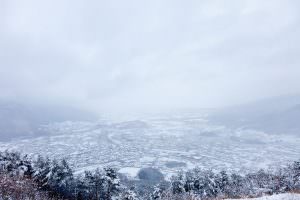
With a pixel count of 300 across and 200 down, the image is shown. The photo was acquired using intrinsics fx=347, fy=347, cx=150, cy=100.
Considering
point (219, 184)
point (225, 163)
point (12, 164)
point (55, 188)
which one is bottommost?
point (225, 163)

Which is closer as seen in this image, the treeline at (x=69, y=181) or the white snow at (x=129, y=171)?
the treeline at (x=69, y=181)

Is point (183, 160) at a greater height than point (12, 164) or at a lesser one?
lesser

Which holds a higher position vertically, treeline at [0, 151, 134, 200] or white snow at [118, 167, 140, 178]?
treeline at [0, 151, 134, 200]

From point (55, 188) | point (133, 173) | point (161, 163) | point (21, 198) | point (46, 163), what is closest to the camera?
point (21, 198)

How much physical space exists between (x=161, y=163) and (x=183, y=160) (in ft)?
61.9

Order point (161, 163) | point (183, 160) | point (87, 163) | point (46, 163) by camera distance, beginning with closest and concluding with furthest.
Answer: point (46, 163)
point (87, 163)
point (161, 163)
point (183, 160)

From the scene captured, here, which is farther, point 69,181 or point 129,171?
point 129,171

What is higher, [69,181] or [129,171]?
[69,181]

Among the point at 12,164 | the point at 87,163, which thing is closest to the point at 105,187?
the point at 12,164

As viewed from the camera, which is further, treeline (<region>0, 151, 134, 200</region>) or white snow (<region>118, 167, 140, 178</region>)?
white snow (<region>118, 167, 140, 178</region>)

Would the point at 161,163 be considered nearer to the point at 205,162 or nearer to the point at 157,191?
the point at 205,162

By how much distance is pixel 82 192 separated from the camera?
4466cm

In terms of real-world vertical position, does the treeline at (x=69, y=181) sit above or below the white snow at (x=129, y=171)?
above

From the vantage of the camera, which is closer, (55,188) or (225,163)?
(55,188)
